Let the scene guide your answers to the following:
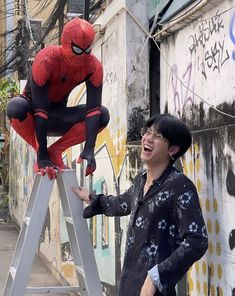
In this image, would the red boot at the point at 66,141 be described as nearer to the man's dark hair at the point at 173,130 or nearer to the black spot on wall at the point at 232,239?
the man's dark hair at the point at 173,130

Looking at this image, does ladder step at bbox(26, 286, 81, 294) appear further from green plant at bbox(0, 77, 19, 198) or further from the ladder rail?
green plant at bbox(0, 77, 19, 198)

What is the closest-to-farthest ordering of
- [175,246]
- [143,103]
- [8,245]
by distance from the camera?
[175,246] < [143,103] < [8,245]

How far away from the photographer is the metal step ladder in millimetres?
2990

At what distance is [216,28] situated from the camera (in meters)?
3.19

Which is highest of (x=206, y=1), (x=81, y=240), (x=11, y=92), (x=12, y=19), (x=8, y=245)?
(x=12, y=19)

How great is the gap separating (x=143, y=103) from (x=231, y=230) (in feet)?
6.46

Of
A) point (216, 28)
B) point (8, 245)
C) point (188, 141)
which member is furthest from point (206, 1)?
point (8, 245)

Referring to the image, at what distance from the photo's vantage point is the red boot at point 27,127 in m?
3.15

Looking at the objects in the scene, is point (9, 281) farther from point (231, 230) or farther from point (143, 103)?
point (143, 103)

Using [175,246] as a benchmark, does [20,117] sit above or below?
above

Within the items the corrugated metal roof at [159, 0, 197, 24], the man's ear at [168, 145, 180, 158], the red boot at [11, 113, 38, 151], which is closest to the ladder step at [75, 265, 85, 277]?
the red boot at [11, 113, 38, 151]

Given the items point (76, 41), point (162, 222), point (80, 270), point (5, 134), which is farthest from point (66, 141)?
point (5, 134)

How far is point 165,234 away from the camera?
2.45m

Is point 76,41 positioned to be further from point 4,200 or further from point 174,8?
point 4,200
